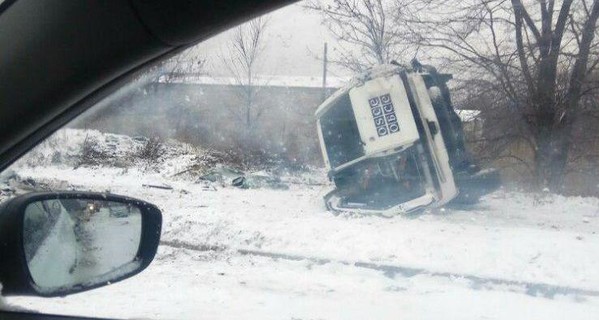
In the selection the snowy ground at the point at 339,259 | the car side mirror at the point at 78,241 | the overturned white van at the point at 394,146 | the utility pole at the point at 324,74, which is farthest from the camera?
the overturned white van at the point at 394,146

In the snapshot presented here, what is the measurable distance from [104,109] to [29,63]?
47 centimetres

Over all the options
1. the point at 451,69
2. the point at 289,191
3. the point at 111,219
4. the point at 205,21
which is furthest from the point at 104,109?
the point at 451,69

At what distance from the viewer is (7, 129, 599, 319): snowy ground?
101 inches

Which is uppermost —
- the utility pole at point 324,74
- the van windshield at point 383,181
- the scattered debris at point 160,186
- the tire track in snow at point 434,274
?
the utility pole at point 324,74

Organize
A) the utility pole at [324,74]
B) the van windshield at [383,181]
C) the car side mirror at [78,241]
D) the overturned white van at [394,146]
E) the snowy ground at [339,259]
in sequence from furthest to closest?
the van windshield at [383,181] → the overturned white van at [394,146] → the snowy ground at [339,259] → the utility pole at [324,74] → the car side mirror at [78,241]

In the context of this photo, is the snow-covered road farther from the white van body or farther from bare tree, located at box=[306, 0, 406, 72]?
bare tree, located at box=[306, 0, 406, 72]

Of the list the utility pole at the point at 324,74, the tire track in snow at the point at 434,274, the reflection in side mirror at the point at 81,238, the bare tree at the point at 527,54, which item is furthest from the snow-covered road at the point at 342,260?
the utility pole at the point at 324,74

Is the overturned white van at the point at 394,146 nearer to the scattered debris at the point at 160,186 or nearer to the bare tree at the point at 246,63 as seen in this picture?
the bare tree at the point at 246,63

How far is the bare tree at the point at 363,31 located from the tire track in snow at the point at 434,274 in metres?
1.05

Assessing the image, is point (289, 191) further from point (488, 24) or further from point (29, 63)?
point (29, 63)

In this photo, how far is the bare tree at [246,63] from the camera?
2123 millimetres

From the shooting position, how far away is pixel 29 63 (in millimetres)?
1803

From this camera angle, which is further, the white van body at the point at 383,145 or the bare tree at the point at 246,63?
the white van body at the point at 383,145

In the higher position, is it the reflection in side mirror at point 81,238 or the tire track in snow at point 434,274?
the reflection in side mirror at point 81,238
